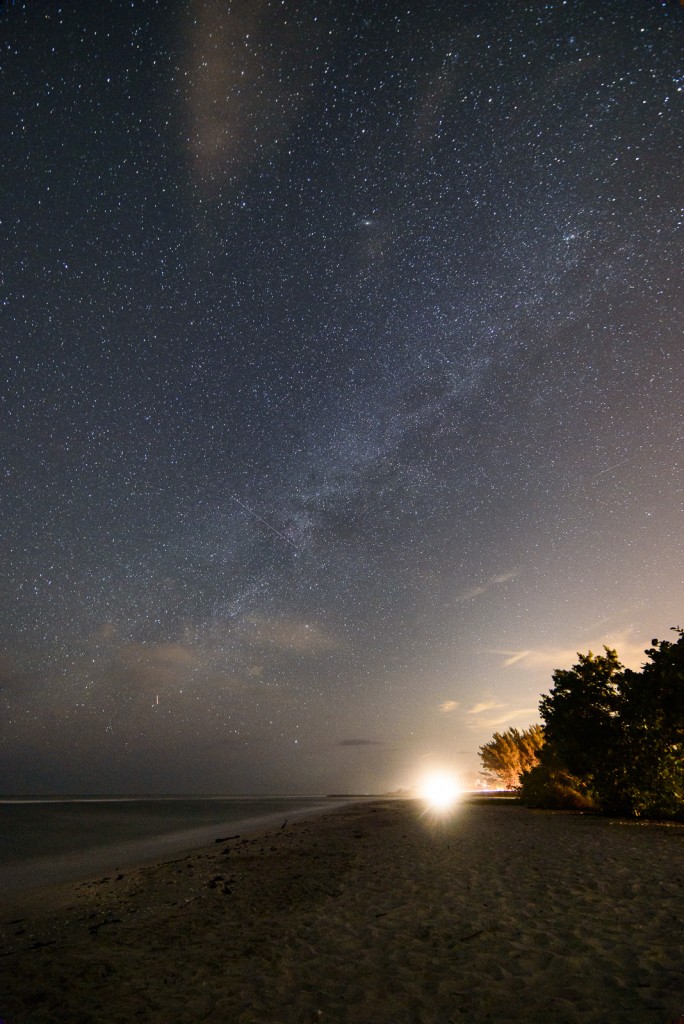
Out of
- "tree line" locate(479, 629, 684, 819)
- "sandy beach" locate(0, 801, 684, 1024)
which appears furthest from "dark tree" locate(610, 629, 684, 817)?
"sandy beach" locate(0, 801, 684, 1024)

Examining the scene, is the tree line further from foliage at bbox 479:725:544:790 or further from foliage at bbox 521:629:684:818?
foliage at bbox 479:725:544:790

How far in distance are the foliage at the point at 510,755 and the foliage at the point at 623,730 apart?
86.1ft

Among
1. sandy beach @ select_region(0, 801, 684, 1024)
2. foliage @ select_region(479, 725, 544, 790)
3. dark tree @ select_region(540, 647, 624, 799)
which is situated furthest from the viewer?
foliage @ select_region(479, 725, 544, 790)

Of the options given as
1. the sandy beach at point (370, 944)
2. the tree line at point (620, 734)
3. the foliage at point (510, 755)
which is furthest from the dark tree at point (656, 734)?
the foliage at point (510, 755)

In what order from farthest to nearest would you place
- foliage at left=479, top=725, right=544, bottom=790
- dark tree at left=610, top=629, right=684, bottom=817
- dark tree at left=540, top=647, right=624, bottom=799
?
foliage at left=479, top=725, right=544, bottom=790, dark tree at left=540, top=647, right=624, bottom=799, dark tree at left=610, top=629, right=684, bottom=817

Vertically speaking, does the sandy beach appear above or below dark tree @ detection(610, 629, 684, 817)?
below

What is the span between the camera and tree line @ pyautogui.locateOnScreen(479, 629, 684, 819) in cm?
2056

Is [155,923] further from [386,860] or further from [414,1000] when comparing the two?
[386,860]

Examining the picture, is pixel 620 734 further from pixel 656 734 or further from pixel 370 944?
pixel 370 944

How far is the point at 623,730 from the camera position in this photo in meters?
23.0

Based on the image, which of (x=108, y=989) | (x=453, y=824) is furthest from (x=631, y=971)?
(x=453, y=824)

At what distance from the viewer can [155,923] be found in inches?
380

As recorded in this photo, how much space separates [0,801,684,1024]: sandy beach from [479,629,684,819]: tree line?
7415mm

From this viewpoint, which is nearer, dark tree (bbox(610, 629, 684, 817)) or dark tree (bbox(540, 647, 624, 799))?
dark tree (bbox(610, 629, 684, 817))
